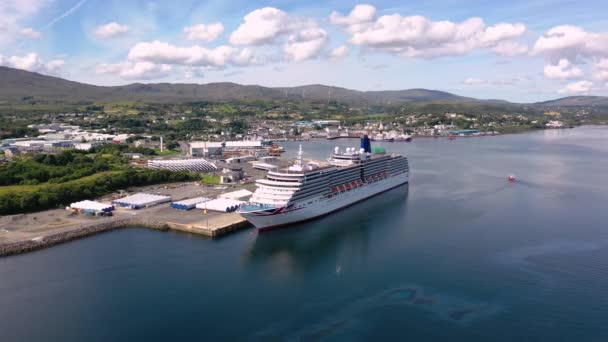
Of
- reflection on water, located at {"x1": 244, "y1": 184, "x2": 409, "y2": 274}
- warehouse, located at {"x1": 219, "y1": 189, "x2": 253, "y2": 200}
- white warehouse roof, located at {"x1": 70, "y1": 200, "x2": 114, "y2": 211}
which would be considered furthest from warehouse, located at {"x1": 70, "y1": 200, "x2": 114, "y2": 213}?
reflection on water, located at {"x1": 244, "y1": 184, "x2": 409, "y2": 274}

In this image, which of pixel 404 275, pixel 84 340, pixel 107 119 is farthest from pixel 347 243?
pixel 107 119

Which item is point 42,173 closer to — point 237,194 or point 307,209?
point 237,194

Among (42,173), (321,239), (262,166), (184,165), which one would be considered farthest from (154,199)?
(262,166)

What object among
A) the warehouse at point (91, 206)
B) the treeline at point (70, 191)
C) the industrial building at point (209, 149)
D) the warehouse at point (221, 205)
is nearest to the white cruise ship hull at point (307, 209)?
the warehouse at point (221, 205)

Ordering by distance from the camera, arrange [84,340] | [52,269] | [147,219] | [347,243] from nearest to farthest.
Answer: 1. [84,340]
2. [52,269]
3. [347,243]
4. [147,219]

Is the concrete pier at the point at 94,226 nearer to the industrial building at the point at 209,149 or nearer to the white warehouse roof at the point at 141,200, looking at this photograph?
the white warehouse roof at the point at 141,200

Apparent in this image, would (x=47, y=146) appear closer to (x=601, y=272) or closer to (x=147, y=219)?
(x=147, y=219)
